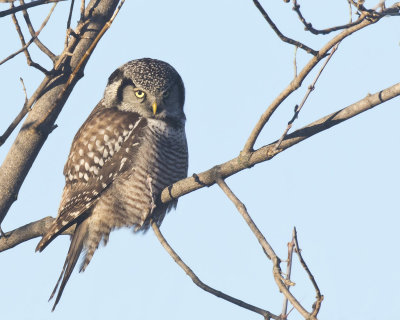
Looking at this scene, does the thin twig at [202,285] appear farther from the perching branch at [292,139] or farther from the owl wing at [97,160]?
the owl wing at [97,160]

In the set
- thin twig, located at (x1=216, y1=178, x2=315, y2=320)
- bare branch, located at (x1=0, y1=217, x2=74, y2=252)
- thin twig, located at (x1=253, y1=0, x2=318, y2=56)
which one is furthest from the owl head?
thin twig, located at (x1=253, y1=0, x2=318, y2=56)

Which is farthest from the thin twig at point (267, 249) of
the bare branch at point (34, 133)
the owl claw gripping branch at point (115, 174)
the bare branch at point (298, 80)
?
the owl claw gripping branch at point (115, 174)

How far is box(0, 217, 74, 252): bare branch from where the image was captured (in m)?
5.01

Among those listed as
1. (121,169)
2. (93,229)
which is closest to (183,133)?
(121,169)

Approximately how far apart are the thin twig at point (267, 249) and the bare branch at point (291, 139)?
0.32 ft

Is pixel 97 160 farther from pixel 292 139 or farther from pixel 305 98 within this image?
pixel 305 98

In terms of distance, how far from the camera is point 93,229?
5949 millimetres

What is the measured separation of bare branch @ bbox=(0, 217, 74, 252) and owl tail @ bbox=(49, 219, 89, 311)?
1.69 ft

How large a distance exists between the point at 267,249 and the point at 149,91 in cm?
312

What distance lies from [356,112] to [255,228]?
88 centimetres

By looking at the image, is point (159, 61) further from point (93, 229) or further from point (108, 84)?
point (93, 229)

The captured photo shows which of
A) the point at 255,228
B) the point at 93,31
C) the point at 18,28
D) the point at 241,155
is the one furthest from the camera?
the point at 93,31

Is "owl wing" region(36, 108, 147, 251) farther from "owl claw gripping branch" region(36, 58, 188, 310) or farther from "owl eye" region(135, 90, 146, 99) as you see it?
"owl eye" region(135, 90, 146, 99)

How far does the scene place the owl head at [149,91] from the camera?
247 inches
